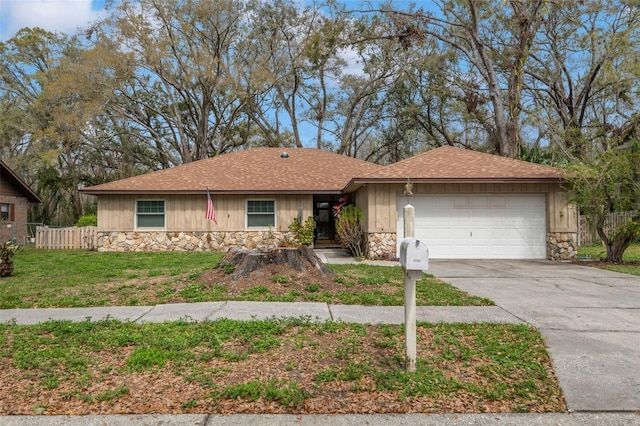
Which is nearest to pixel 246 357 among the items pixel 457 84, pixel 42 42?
pixel 457 84

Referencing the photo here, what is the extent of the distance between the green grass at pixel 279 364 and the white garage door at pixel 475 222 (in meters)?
8.78

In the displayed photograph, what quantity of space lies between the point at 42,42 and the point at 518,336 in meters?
38.5

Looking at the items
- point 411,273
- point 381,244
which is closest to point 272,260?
point 411,273

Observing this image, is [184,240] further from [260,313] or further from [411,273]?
[411,273]

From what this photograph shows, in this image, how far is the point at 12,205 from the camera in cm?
2298

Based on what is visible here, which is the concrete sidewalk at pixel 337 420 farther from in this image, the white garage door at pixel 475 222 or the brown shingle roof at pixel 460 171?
the white garage door at pixel 475 222

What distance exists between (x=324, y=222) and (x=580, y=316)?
1528cm

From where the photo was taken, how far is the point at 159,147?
30.1m

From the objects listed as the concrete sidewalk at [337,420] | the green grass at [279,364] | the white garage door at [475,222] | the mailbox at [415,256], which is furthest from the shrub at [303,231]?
the concrete sidewalk at [337,420]

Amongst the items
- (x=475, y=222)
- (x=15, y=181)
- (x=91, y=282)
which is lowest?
(x=91, y=282)

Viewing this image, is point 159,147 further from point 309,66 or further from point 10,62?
point 10,62

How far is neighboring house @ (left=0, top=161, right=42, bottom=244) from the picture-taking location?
2194 centimetres

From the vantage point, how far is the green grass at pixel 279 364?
3555 mm

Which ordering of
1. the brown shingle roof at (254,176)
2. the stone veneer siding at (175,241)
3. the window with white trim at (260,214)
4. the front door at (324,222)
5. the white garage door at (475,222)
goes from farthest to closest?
the front door at (324,222) → the window with white trim at (260,214) → the stone veneer siding at (175,241) → the brown shingle roof at (254,176) → the white garage door at (475,222)
